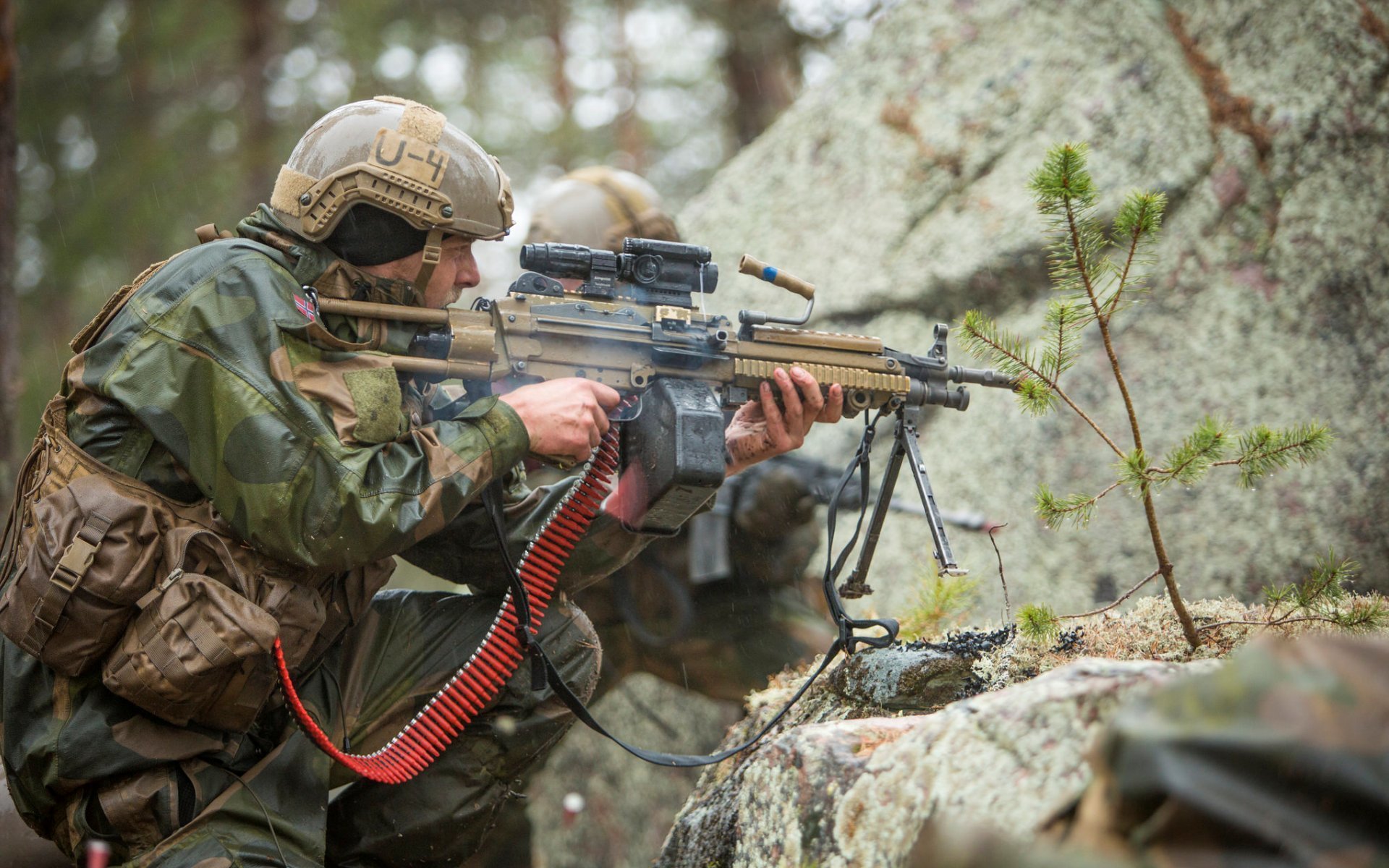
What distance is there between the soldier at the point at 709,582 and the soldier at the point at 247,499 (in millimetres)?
2427

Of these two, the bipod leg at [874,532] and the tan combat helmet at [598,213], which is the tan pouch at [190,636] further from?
the tan combat helmet at [598,213]

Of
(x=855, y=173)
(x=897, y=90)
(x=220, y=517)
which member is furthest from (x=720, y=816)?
(x=897, y=90)

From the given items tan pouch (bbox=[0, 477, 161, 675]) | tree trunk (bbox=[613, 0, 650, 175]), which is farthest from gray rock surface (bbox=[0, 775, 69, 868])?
tree trunk (bbox=[613, 0, 650, 175])

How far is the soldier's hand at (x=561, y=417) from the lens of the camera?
3.63m

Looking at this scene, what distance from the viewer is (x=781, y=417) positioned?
13.9 ft

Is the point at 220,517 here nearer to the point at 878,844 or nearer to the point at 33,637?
the point at 33,637

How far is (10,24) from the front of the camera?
6.60 metres

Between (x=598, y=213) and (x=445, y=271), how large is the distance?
9.18 ft

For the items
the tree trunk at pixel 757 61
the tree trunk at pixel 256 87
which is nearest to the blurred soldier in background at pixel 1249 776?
the tree trunk at pixel 757 61

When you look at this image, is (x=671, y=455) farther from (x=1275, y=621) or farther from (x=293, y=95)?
(x=293, y=95)

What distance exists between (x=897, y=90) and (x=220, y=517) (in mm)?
5487

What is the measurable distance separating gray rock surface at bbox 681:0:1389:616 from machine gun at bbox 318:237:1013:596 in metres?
1.52

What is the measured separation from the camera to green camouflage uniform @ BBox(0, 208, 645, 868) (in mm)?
3238

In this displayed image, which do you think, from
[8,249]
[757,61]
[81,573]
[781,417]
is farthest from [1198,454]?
[757,61]
